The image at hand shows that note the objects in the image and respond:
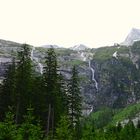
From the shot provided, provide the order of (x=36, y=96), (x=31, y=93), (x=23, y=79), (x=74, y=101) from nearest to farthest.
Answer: (x=23, y=79) < (x=31, y=93) < (x=36, y=96) < (x=74, y=101)

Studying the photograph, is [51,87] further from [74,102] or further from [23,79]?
[74,102]

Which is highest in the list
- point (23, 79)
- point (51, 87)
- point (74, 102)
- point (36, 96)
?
point (23, 79)

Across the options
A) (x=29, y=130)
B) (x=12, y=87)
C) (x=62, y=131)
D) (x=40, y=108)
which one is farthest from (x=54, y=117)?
(x=29, y=130)

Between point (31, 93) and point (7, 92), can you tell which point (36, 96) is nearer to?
point (31, 93)

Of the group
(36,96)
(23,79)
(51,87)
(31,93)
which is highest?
(23,79)

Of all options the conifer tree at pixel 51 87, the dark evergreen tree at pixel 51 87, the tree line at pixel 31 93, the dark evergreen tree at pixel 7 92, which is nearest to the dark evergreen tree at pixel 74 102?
the tree line at pixel 31 93

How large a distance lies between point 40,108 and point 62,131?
1444 centimetres

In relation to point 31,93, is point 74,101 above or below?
above

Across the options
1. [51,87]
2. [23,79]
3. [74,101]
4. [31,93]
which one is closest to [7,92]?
[31,93]

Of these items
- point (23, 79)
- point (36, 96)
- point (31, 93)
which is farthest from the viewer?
point (36, 96)

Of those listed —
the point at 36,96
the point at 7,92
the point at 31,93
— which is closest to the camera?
the point at 31,93

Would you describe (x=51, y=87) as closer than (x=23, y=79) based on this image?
No

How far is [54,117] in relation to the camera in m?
66.0

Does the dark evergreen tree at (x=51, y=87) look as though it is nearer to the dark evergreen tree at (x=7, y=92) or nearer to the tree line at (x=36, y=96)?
the tree line at (x=36, y=96)
